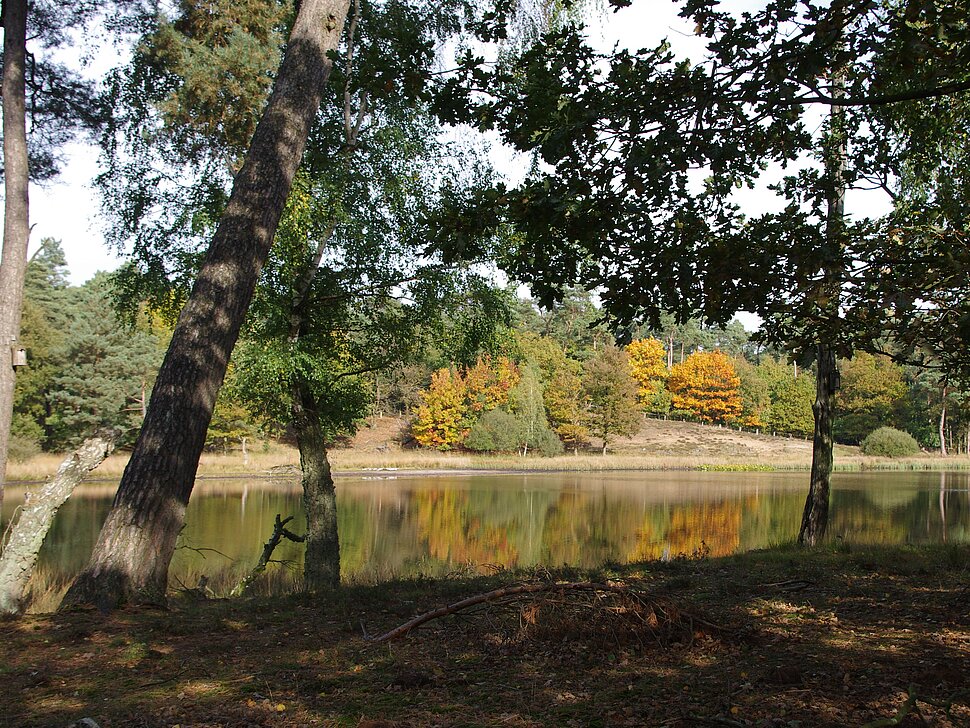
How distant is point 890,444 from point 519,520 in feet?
141

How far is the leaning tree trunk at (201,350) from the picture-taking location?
193 inches

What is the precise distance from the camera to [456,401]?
172 feet

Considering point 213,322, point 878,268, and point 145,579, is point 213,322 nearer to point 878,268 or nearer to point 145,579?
point 145,579

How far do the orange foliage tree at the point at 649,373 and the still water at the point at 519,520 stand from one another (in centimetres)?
2891

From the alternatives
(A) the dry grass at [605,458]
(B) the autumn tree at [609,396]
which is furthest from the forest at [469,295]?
(B) the autumn tree at [609,396]

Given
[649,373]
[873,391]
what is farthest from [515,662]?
[649,373]

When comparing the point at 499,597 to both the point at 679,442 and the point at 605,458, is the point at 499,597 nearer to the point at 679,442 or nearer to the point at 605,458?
the point at 605,458

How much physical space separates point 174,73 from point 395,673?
10.3 m

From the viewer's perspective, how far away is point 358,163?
1040 centimetres

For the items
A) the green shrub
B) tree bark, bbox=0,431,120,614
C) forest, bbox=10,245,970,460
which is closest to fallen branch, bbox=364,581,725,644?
tree bark, bbox=0,431,120,614

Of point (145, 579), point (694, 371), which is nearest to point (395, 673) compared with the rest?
point (145, 579)

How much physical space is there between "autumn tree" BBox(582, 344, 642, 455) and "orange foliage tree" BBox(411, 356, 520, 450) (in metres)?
6.45

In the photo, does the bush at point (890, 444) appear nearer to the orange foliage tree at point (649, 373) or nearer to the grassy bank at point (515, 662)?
the orange foliage tree at point (649, 373)

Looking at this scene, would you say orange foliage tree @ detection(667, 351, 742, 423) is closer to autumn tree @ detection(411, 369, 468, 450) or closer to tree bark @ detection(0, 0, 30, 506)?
autumn tree @ detection(411, 369, 468, 450)
